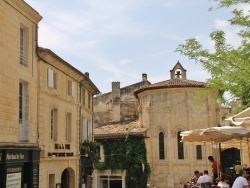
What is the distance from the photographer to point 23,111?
15758 mm

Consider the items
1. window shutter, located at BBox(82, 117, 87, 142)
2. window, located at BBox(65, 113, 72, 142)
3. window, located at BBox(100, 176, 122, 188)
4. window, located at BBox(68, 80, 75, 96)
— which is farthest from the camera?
window, located at BBox(100, 176, 122, 188)

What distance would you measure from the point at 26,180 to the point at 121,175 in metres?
17.9

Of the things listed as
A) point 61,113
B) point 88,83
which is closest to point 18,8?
point 61,113

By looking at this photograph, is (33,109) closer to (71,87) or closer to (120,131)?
(71,87)

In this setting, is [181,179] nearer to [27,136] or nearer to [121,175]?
[121,175]

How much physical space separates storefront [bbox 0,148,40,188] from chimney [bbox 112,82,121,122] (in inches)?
938

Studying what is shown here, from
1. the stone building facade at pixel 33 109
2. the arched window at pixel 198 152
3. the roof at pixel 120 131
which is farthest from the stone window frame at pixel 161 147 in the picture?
the stone building facade at pixel 33 109

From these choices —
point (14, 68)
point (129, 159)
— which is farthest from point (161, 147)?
point (14, 68)

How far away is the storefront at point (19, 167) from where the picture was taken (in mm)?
13531

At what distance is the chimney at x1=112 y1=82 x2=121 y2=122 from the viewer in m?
40.2

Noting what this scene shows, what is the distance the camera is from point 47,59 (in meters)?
18.0

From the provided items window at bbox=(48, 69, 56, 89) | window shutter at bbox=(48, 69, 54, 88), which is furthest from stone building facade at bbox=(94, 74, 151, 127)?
window shutter at bbox=(48, 69, 54, 88)

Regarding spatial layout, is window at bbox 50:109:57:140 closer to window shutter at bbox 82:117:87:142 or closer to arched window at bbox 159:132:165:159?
window shutter at bbox 82:117:87:142

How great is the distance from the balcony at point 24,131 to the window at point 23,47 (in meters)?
2.41
